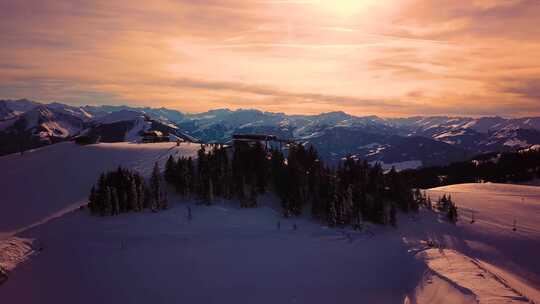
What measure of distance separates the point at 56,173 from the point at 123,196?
40.3 meters

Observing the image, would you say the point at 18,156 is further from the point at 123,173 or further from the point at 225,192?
the point at 225,192

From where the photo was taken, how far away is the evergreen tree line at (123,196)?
190 feet

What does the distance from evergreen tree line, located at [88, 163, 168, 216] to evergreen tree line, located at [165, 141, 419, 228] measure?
5.70m

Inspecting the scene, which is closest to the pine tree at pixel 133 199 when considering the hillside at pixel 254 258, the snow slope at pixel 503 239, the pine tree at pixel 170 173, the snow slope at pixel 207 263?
the snow slope at pixel 207 263

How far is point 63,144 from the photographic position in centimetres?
11625

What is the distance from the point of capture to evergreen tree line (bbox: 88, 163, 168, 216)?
58.0 metres

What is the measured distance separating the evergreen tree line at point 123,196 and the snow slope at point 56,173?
1159cm

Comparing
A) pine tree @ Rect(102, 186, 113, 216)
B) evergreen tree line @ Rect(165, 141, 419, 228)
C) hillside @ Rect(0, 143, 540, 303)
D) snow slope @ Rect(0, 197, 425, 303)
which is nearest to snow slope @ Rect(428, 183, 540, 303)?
hillside @ Rect(0, 143, 540, 303)

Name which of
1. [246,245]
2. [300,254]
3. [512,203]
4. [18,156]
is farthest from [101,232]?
[512,203]

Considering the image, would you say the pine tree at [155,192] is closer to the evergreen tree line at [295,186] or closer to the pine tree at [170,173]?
the pine tree at [170,173]

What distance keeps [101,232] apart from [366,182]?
45.6 m

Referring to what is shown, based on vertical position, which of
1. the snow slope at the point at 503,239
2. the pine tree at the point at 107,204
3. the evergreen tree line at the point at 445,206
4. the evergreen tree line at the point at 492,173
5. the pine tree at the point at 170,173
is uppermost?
the pine tree at the point at 170,173

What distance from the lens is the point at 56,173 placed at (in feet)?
293

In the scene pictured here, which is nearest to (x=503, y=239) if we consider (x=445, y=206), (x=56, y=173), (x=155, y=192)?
(x=445, y=206)
